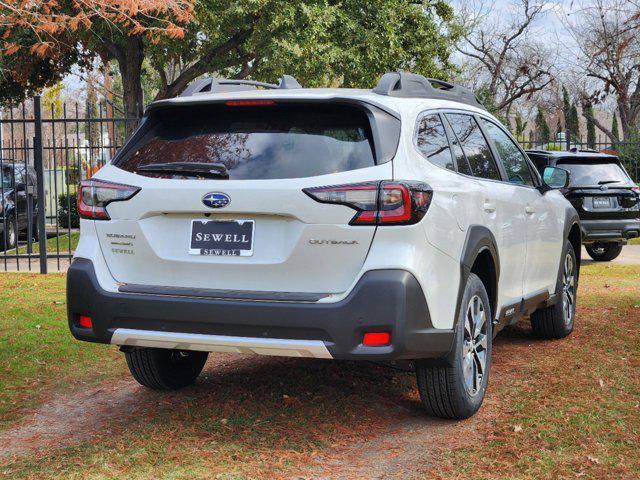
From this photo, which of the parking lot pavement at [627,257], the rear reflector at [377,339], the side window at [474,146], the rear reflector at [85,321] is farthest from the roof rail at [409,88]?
the parking lot pavement at [627,257]

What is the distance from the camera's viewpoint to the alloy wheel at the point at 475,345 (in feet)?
16.1

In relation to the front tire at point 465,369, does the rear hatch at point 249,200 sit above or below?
above

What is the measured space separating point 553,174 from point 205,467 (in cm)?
409

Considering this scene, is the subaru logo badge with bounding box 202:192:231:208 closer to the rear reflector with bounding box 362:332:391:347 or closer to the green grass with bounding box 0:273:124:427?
the rear reflector with bounding box 362:332:391:347

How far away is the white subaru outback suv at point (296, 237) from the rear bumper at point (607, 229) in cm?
884

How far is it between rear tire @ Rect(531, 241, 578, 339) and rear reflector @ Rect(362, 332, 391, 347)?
3.33 m

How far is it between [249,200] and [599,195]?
10.4 m

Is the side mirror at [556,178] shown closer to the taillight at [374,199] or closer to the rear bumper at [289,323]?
the rear bumper at [289,323]

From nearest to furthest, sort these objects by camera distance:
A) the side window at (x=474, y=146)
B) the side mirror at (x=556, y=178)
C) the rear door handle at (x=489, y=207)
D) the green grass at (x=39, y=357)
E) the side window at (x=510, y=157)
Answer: the rear door handle at (x=489, y=207), the side window at (x=474, y=146), the green grass at (x=39, y=357), the side window at (x=510, y=157), the side mirror at (x=556, y=178)

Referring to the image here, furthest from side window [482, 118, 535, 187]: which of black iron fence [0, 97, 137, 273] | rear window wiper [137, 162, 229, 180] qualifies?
black iron fence [0, 97, 137, 273]

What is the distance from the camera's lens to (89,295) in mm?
4605

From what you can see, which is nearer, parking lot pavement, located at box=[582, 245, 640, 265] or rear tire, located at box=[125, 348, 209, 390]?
rear tire, located at box=[125, 348, 209, 390]

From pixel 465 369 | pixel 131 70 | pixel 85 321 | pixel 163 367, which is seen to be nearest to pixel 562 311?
pixel 465 369

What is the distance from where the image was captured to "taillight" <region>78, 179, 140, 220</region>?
458 cm
